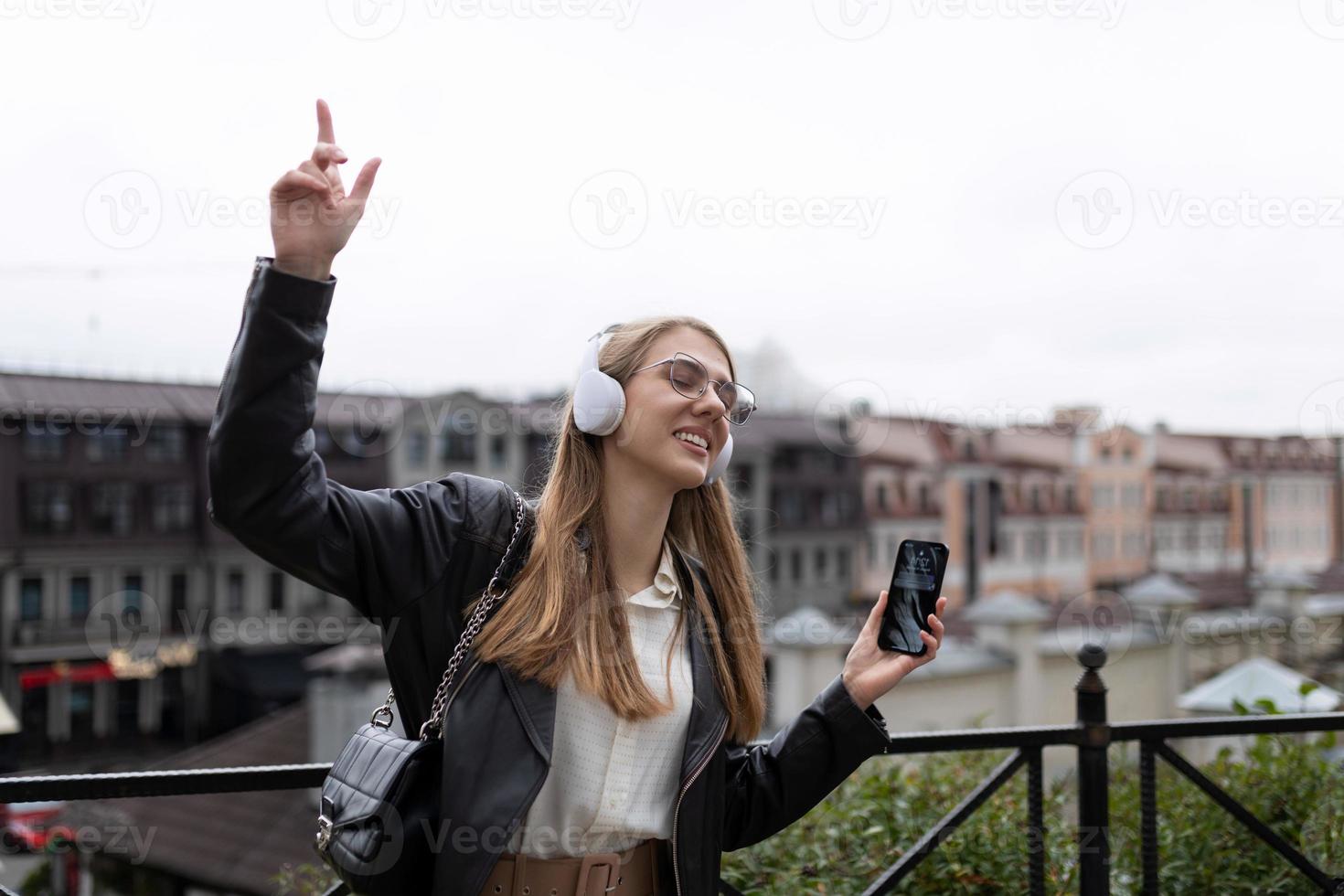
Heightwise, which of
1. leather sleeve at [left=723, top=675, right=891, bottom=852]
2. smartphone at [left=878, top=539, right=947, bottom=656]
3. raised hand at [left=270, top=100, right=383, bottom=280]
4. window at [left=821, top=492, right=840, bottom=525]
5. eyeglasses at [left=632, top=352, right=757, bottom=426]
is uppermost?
raised hand at [left=270, top=100, right=383, bottom=280]

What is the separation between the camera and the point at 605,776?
153 cm

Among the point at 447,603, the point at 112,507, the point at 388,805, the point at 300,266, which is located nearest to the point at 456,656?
the point at 447,603

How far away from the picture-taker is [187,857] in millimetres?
11219

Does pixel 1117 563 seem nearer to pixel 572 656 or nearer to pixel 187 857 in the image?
pixel 187 857

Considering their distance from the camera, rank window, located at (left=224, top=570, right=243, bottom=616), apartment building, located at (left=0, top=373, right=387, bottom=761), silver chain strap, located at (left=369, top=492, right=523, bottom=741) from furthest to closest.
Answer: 1. window, located at (left=224, top=570, right=243, bottom=616)
2. apartment building, located at (left=0, top=373, right=387, bottom=761)
3. silver chain strap, located at (left=369, top=492, right=523, bottom=741)

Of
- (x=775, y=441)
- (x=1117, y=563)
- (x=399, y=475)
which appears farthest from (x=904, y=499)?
(x=399, y=475)

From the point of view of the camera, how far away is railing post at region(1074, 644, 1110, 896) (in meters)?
2.57

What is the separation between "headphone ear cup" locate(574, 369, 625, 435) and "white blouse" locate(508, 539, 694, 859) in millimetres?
306

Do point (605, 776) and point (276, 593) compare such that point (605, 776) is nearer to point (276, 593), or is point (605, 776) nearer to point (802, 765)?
point (802, 765)

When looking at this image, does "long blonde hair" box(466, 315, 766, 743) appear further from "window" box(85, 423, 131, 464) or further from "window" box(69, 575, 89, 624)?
"window" box(69, 575, 89, 624)

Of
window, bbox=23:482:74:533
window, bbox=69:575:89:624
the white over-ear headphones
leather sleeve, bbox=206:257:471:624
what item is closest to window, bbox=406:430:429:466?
window, bbox=23:482:74:533

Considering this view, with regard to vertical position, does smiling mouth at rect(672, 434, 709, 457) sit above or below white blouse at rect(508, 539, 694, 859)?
above

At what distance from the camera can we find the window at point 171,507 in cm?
2972

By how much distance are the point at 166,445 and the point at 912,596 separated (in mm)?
31430
